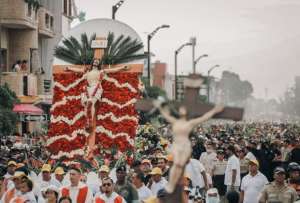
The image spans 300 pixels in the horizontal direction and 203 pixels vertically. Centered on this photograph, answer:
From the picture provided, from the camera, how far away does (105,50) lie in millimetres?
18062

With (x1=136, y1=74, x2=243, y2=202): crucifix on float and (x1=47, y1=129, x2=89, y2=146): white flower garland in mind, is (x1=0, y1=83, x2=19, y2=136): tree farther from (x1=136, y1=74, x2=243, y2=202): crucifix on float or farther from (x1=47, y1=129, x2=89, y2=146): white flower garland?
(x1=136, y1=74, x2=243, y2=202): crucifix on float

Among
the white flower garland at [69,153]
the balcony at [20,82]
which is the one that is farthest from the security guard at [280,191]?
the balcony at [20,82]

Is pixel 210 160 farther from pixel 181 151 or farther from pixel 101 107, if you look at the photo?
pixel 181 151

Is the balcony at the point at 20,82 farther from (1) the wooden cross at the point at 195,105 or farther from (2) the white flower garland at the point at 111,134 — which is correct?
(1) the wooden cross at the point at 195,105

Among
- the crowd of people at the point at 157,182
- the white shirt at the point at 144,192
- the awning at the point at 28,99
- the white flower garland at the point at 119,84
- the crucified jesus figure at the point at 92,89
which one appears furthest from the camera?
the awning at the point at 28,99

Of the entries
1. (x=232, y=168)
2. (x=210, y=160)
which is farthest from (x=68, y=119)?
(x=232, y=168)

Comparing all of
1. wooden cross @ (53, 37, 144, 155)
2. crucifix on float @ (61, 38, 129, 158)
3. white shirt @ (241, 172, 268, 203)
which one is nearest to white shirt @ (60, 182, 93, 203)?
white shirt @ (241, 172, 268, 203)

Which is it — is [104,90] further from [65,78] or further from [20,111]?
[20,111]

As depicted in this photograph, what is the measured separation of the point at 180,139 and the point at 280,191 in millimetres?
4901

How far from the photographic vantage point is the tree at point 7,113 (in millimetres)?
26750

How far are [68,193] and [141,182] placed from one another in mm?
1114

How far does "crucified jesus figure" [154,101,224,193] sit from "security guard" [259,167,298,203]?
15.0ft

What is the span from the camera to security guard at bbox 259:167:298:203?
35.0 feet

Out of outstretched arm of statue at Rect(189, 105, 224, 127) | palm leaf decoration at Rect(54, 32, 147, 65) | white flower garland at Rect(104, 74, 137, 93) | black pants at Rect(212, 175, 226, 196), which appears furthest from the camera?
palm leaf decoration at Rect(54, 32, 147, 65)
